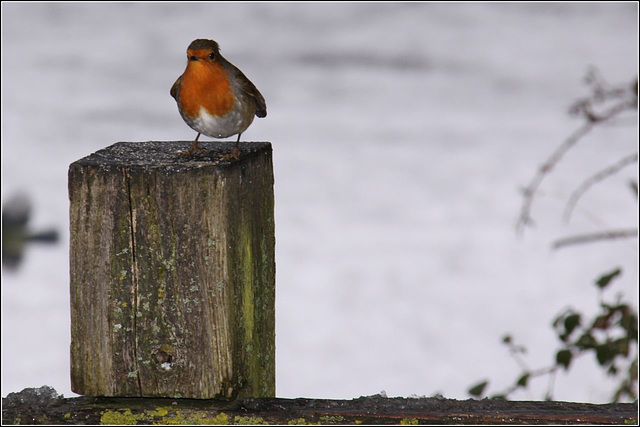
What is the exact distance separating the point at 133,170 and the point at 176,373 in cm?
39

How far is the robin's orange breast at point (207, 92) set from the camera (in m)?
2.02

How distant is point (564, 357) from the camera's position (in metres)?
3.04

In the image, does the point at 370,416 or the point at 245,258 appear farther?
the point at 245,258

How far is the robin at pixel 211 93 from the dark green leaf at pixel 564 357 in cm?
155

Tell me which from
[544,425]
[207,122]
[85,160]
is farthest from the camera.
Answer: [207,122]

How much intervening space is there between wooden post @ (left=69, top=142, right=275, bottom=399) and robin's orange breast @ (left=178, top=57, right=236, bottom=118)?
344 millimetres

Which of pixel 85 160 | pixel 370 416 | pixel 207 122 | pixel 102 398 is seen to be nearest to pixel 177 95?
pixel 207 122

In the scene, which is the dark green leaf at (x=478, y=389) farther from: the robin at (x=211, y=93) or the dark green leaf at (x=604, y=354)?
the robin at (x=211, y=93)

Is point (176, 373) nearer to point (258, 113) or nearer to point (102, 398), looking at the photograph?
point (102, 398)

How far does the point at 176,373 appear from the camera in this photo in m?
1.64

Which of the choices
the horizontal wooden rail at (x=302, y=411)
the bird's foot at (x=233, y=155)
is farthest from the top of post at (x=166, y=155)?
the horizontal wooden rail at (x=302, y=411)

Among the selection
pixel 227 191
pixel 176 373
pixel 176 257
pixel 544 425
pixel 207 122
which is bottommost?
pixel 544 425

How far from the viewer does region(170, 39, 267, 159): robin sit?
6.53 feet

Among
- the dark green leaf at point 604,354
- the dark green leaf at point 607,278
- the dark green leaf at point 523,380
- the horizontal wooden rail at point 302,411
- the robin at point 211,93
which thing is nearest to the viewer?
the horizontal wooden rail at point 302,411
